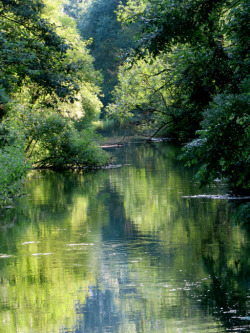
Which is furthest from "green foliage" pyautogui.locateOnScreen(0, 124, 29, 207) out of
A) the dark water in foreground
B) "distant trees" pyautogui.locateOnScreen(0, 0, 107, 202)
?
the dark water in foreground

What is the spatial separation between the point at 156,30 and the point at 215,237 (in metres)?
5.48

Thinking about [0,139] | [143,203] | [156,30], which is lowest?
[143,203]

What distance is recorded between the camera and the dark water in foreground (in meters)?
8.01

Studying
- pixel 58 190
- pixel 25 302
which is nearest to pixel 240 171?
pixel 25 302

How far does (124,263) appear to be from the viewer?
36.7 feet

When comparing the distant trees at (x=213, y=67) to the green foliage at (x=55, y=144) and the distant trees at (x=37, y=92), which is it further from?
the green foliage at (x=55, y=144)

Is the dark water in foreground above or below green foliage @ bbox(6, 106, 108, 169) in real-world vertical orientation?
below

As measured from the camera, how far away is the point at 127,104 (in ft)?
112

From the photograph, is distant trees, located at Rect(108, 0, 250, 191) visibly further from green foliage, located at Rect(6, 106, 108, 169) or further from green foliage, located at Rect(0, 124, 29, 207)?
green foliage, located at Rect(6, 106, 108, 169)

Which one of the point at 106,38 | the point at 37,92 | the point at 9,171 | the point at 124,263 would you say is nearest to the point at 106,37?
the point at 106,38

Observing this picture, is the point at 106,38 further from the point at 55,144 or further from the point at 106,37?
the point at 55,144

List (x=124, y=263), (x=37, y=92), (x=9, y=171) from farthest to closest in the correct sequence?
(x=37, y=92) < (x=9, y=171) < (x=124, y=263)

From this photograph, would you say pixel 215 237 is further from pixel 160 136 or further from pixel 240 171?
pixel 160 136

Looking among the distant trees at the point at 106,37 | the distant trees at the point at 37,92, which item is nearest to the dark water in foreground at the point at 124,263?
the distant trees at the point at 37,92
